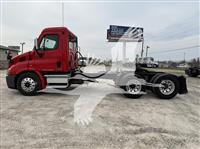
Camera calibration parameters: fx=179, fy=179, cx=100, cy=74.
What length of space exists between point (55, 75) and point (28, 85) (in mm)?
1034

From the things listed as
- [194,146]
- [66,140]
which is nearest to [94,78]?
[66,140]

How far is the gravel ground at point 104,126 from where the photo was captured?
10.1ft

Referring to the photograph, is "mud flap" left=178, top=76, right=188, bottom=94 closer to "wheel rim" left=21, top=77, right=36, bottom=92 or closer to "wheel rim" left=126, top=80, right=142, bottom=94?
"wheel rim" left=126, top=80, right=142, bottom=94

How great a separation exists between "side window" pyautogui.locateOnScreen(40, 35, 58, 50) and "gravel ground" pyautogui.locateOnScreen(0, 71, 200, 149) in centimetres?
207

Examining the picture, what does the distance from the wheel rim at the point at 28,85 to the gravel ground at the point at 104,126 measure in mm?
878

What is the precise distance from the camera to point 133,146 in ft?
9.82

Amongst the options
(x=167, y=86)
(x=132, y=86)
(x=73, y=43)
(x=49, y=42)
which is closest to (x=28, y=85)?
(x=49, y=42)

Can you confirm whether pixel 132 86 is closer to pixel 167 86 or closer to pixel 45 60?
pixel 167 86

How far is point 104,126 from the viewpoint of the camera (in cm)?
380

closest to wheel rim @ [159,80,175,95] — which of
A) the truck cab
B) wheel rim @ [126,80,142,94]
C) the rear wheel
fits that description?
the rear wheel

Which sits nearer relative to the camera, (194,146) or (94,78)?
(194,146)

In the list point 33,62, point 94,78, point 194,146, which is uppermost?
point 33,62

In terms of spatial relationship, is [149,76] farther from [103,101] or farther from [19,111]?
[19,111]

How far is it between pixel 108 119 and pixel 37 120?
162 cm
